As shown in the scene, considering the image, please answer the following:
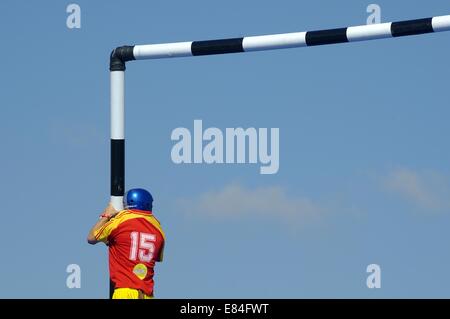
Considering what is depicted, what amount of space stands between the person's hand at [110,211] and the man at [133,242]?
0.26 meters

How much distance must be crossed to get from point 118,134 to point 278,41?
2297mm

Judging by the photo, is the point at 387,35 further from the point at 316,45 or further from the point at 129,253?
the point at 129,253

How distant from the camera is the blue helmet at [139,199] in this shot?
12711mm

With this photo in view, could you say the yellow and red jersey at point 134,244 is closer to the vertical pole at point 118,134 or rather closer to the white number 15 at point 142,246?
the white number 15 at point 142,246

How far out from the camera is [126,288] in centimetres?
1280

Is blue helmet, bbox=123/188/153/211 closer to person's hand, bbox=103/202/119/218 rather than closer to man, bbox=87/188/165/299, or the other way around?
man, bbox=87/188/165/299

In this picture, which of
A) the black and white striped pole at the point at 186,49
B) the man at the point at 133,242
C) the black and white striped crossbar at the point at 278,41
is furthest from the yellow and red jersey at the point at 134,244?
the black and white striped crossbar at the point at 278,41

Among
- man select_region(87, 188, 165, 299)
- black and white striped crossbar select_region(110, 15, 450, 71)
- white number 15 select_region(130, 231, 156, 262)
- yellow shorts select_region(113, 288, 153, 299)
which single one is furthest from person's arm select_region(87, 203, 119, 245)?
black and white striped crossbar select_region(110, 15, 450, 71)

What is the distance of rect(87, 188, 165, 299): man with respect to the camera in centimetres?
1265
